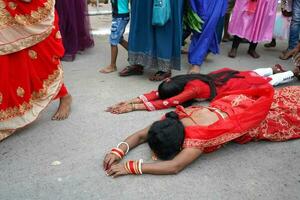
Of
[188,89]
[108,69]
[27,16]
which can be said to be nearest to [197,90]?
[188,89]

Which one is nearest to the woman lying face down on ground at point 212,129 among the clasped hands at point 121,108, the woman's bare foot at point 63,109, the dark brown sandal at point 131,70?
the clasped hands at point 121,108

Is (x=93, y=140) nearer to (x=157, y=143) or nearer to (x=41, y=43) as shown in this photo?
(x=157, y=143)

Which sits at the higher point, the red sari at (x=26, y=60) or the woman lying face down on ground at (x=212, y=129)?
the red sari at (x=26, y=60)

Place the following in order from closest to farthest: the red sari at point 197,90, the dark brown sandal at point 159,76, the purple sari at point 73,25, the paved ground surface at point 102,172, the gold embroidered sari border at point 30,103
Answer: the paved ground surface at point 102,172 → the gold embroidered sari border at point 30,103 → the red sari at point 197,90 → the dark brown sandal at point 159,76 → the purple sari at point 73,25

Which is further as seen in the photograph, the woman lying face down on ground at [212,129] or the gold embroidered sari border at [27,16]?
the gold embroidered sari border at [27,16]

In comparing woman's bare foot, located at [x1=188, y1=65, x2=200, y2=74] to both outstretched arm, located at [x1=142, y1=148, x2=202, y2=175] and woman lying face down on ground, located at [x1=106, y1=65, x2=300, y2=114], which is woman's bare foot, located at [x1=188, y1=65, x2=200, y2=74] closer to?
woman lying face down on ground, located at [x1=106, y1=65, x2=300, y2=114]

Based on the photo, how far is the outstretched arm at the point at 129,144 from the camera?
2.41 meters

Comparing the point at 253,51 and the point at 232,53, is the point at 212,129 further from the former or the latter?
the point at 253,51

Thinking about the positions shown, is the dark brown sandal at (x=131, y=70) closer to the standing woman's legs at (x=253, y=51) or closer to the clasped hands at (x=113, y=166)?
the standing woman's legs at (x=253, y=51)

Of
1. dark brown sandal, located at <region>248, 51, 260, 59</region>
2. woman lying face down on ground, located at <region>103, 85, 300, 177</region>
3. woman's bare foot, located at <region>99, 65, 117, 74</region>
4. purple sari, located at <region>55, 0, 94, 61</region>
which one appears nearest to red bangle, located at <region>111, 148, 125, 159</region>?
woman lying face down on ground, located at <region>103, 85, 300, 177</region>

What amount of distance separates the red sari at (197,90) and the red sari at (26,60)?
86cm

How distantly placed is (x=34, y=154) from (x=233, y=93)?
1.60 metres

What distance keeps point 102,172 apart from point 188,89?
120cm

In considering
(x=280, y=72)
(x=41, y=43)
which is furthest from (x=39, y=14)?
(x=280, y=72)
